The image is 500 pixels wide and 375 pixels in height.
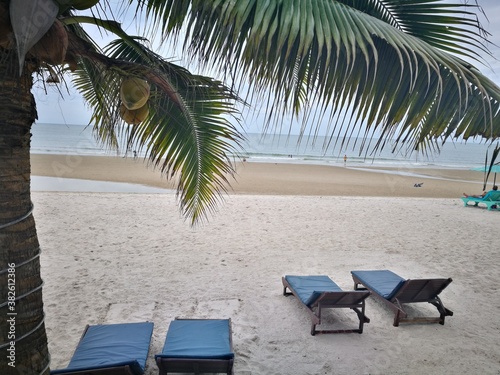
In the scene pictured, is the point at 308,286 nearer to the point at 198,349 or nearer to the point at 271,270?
the point at 271,270

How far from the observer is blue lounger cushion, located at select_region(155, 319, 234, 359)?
3129 mm

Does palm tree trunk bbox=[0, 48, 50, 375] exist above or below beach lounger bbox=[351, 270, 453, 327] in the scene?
above

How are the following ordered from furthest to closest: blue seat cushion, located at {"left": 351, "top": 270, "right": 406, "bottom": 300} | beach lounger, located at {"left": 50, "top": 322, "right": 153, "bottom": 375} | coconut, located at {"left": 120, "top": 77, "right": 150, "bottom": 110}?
blue seat cushion, located at {"left": 351, "top": 270, "right": 406, "bottom": 300} → beach lounger, located at {"left": 50, "top": 322, "right": 153, "bottom": 375} → coconut, located at {"left": 120, "top": 77, "right": 150, "bottom": 110}

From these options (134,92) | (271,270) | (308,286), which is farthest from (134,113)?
(271,270)

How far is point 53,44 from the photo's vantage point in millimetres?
1270

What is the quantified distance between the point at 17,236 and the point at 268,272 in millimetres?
4897

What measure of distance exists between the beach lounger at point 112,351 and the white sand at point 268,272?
364 millimetres

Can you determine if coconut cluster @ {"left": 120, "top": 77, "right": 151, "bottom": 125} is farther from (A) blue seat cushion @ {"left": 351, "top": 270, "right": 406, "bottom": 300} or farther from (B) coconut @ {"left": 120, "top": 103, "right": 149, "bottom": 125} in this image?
(A) blue seat cushion @ {"left": 351, "top": 270, "right": 406, "bottom": 300}

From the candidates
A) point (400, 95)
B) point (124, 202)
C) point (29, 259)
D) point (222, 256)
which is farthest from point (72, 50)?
point (124, 202)

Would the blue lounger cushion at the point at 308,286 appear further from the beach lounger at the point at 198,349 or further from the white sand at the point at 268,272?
the beach lounger at the point at 198,349

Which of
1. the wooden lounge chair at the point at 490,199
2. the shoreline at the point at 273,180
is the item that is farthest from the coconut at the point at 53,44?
the wooden lounge chair at the point at 490,199

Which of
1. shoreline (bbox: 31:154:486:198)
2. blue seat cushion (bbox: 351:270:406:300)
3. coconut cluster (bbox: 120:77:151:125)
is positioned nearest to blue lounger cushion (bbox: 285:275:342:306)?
blue seat cushion (bbox: 351:270:406:300)

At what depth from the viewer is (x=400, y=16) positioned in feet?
5.83

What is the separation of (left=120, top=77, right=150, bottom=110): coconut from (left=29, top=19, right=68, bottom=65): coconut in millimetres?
591
